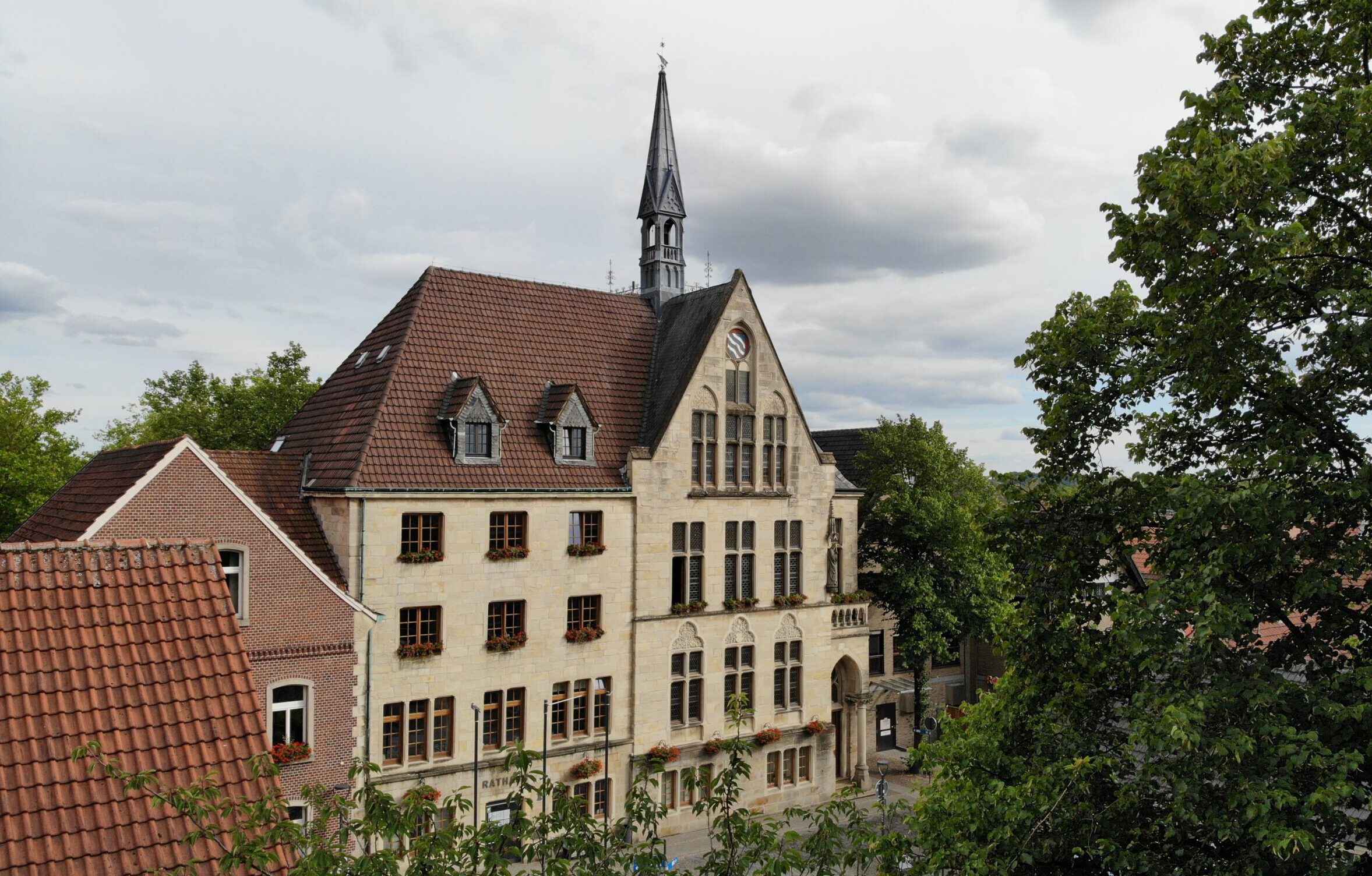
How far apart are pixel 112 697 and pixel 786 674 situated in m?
31.8

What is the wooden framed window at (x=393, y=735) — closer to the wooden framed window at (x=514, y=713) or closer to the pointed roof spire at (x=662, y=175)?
the wooden framed window at (x=514, y=713)

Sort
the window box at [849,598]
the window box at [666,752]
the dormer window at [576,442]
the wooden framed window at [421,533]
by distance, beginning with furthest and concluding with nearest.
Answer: the window box at [849,598] < the dormer window at [576,442] < the window box at [666,752] < the wooden framed window at [421,533]

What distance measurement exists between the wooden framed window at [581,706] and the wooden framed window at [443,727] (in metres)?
4.37

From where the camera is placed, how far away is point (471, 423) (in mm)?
32719

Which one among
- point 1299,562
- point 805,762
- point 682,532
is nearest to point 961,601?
point 805,762

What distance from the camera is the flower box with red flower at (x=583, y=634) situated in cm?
3384

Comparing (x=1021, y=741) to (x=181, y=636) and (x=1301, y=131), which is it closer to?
(x=1301, y=131)

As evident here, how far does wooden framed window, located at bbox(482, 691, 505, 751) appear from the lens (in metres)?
32.2

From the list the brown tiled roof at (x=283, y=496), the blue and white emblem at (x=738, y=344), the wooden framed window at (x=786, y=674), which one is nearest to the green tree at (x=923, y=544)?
the wooden framed window at (x=786, y=674)

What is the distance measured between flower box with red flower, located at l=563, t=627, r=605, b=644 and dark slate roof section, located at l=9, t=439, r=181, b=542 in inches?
555

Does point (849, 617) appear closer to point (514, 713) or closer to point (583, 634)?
point (583, 634)

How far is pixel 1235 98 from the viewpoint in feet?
43.6

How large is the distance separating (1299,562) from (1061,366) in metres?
4.51

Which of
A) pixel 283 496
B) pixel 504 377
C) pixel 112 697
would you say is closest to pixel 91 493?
pixel 283 496
